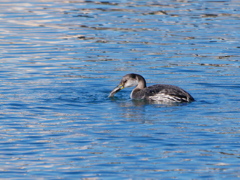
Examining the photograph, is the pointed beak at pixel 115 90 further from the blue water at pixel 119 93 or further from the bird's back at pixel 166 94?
the bird's back at pixel 166 94

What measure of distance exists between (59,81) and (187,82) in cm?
343

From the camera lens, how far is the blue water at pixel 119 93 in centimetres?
1027

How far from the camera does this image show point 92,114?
13383 millimetres

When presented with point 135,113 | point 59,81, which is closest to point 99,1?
point 59,81

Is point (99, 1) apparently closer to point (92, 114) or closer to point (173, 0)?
point (173, 0)

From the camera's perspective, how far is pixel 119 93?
16.5 m

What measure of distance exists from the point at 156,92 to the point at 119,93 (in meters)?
1.93

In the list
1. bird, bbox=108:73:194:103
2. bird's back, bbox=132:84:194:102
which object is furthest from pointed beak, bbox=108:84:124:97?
bird's back, bbox=132:84:194:102

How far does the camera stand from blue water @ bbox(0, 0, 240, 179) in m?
10.3

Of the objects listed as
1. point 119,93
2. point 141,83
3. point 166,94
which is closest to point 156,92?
point 166,94

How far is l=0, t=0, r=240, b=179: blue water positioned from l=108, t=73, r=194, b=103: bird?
27 centimetres

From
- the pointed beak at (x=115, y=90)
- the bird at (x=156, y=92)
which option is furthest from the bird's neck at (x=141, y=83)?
the pointed beak at (x=115, y=90)

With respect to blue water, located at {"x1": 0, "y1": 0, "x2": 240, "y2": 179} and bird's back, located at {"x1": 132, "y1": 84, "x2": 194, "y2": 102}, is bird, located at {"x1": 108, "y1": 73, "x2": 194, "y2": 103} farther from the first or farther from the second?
blue water, located at {"x1": 0, "y1": 0, "x2": 240, "y2": 179}

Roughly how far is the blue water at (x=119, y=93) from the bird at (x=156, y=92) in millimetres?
274
